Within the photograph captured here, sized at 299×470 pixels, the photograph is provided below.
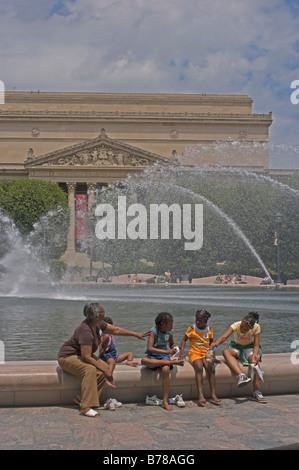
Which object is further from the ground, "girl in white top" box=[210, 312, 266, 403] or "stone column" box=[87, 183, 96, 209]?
"stone column" box=[87, 183, 96, 209]

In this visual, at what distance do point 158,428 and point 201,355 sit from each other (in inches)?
58.7

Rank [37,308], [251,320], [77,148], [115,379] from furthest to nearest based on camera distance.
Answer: [77,148], [37,308], [251,320], [115,379]

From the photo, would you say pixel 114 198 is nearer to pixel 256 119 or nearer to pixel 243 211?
pixel 243 211

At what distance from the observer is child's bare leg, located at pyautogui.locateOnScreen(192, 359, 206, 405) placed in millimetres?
7805

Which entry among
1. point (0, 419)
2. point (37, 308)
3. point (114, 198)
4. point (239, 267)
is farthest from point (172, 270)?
point (0, 419)

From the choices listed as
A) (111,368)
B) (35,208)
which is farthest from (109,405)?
(35,208)

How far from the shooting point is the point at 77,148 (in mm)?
66250

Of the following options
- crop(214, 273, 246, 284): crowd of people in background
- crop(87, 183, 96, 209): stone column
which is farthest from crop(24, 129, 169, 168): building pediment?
crop(214, 273, 246, 284): crowd of people in background

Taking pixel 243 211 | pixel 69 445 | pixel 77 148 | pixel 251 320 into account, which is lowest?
pixel 69 445

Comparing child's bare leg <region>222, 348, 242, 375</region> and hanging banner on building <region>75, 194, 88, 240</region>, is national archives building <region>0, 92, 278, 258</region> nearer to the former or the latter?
hanging banner on building <region>75, 194, 88, 240</region>

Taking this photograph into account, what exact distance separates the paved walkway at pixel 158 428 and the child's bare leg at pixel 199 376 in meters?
0.10

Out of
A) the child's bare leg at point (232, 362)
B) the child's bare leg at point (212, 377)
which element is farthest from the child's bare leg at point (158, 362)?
the child's bare leg at point (232, 362)

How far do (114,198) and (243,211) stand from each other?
13.0 metres

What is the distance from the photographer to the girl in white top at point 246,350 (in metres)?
8.02
